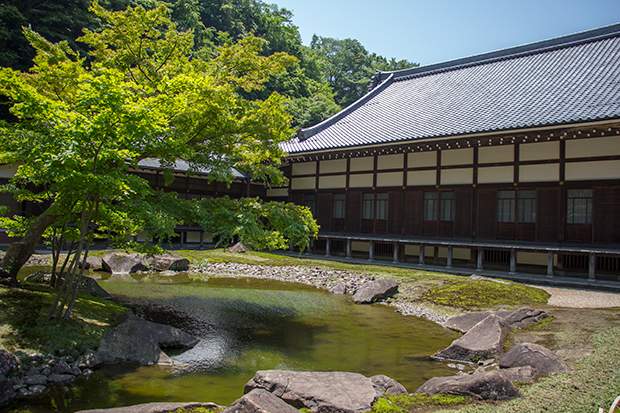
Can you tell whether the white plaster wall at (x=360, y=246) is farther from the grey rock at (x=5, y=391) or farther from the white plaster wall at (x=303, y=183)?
the grey rock at (x=5, y=391)

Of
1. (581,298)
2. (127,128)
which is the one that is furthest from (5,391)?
(581,298)

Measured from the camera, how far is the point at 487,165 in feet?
49.1

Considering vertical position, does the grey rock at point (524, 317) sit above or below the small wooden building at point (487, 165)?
below

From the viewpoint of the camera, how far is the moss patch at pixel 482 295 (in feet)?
31.4

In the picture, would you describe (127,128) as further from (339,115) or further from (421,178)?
(339,115)

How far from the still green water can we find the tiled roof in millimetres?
8298

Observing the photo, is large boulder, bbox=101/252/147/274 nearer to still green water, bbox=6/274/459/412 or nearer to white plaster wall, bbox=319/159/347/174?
still green water, bbox=6/274/459/412

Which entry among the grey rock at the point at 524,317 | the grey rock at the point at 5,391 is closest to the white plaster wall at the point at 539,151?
the grey rock at the point at 524,317

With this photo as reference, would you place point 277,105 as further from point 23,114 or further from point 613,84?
point 613,84

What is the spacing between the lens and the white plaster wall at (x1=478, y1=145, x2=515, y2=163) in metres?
14.5

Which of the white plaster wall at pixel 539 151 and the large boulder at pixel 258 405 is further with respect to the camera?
the white plaster wall at pixel 539 151

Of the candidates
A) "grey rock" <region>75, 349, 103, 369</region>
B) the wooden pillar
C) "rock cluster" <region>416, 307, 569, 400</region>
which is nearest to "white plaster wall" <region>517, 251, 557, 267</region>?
the wooden pillar

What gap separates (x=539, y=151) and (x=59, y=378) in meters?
14.8

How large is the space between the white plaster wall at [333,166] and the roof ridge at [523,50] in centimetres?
815
